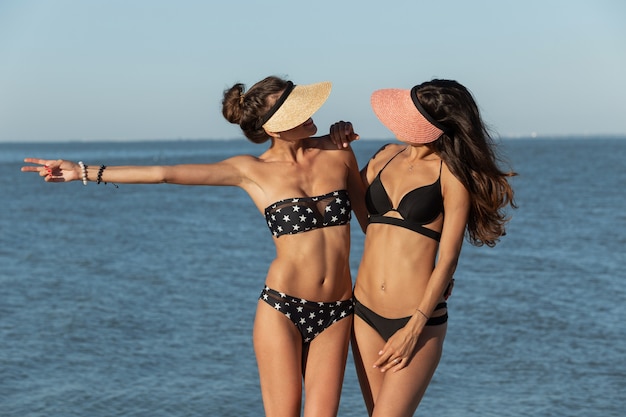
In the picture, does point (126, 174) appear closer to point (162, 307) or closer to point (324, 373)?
point (324, 373)

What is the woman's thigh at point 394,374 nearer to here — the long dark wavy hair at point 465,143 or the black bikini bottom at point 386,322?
the black bikini bottom at point 386,322

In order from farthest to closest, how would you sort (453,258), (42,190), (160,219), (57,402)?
(42,190) → (160,219) → (57,402) → (453,258)

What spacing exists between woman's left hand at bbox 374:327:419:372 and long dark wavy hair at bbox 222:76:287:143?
1.28 meters

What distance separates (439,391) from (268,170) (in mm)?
7371

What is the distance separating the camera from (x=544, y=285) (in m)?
18.8

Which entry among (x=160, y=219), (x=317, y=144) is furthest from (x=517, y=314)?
(x=160, y=219)

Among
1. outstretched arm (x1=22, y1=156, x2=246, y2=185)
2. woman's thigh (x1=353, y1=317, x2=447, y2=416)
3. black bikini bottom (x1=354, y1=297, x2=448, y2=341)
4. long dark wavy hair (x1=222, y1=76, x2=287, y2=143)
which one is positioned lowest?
woman's thigh (x1=353, y1=317, x2=447, y2=416)

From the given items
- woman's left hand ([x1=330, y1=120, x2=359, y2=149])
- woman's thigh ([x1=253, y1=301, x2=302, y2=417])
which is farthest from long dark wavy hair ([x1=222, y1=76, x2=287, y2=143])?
woman's thigh ([x1=253, y1=301, x2=302, y2=417])

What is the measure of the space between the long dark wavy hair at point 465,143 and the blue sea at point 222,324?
21.4 inches

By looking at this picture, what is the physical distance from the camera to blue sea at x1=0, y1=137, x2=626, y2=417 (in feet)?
38.6

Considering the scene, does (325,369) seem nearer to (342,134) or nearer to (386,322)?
(386,322)

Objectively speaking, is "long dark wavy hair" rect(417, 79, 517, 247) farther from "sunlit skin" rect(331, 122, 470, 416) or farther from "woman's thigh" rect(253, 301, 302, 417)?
"woman's thigh" rect(253, 301, 302, 417)

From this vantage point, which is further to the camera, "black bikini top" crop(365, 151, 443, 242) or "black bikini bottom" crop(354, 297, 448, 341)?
"black bikini bottom" crop(354, 297, 448, 341)

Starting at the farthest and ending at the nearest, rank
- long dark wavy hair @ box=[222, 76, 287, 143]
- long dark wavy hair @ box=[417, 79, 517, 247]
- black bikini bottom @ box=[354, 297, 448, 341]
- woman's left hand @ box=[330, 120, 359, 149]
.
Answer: woman's left hand @ box=[330, 120, 359, 149]
long dark wavy hair @ box=[222, 76, 287, 143]
black bikini bottom @ box=[354, 297, 448, 341]
long dark wavy hair @ box=[417, 79, 517, 247]
